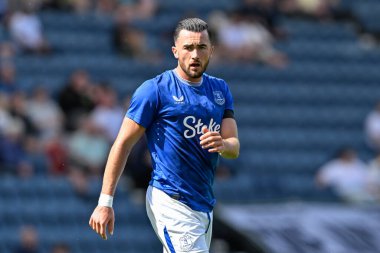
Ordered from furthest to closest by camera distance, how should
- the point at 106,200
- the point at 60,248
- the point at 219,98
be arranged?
1. the point at 60,248
2. the point at 219,98
3. the point at 106,200

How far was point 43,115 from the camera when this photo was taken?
584 inches

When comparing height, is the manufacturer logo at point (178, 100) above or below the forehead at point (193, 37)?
below

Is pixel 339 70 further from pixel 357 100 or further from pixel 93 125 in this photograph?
pixel 93 125

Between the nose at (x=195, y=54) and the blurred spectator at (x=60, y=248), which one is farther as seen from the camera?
the blurred spectator at (x=60, y=248)

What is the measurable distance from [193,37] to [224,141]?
0.67 m

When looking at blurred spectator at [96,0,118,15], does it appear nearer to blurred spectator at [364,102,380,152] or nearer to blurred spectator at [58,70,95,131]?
blurred spectator at [58,70,95,131]

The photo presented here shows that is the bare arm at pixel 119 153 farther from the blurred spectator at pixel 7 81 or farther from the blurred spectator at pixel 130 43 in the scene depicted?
the blurred spectator at pixel 130 43

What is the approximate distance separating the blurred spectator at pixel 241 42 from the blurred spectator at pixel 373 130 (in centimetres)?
187

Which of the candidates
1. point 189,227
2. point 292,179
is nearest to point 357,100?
point 292,179

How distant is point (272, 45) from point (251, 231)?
20.6ft

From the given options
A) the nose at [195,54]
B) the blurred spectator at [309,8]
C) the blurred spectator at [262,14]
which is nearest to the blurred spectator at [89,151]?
the blurred spectator at [262,14]

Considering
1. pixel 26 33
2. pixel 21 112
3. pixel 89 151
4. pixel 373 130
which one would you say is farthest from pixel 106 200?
pixel 373 130

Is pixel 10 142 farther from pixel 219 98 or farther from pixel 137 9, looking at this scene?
pixel 219 98

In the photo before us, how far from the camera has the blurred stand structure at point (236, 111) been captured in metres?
14.3
